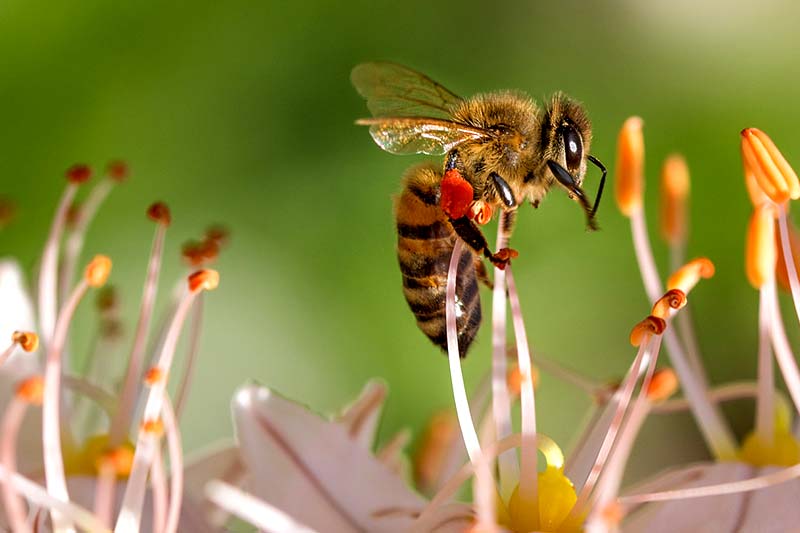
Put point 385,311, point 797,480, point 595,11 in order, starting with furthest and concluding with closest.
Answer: point 595,11, point 385,311, point 797,480

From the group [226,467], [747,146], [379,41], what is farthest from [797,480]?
[379,41]

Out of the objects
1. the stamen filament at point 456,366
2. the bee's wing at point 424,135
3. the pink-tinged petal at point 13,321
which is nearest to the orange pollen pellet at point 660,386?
the stamen filament at point 456,366

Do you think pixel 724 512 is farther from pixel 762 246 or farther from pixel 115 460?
pixel 115 460

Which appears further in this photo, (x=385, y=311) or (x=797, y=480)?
(x=385, y=311)

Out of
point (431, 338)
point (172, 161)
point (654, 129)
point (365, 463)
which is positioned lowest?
point (365, 463)

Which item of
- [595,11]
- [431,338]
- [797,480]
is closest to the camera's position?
[797,480]

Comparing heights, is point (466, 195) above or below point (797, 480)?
above

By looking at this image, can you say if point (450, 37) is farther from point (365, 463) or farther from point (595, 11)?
point (365, 463)

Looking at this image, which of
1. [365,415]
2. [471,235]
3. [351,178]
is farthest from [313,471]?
[351,178]
